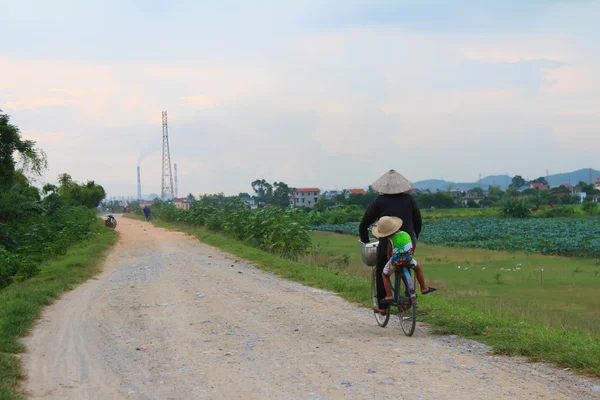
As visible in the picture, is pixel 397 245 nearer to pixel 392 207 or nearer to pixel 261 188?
pixel 392 207

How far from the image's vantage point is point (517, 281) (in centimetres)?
2266

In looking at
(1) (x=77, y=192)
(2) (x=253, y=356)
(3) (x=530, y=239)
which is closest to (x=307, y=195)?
(1) (x=77, y=192)

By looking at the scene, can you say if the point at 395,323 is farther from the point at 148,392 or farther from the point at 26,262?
the point at 26,262

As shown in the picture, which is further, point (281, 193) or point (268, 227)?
point (281, 193)

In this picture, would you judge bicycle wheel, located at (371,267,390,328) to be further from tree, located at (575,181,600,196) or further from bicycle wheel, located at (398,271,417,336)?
tree, located at (575,181,600,196)

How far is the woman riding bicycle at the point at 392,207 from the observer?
732cm

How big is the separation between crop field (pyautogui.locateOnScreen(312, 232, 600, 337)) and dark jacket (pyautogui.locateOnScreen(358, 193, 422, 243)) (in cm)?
343

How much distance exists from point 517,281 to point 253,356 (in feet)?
61.4

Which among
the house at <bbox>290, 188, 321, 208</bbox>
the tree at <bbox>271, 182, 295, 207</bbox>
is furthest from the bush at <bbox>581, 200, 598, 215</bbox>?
the house at <bbox>290, 188, 321, 208</bbox>

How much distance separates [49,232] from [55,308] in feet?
55.8

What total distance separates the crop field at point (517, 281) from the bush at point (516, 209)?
3866 centimetres

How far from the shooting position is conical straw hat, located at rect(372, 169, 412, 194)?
24.0 feet

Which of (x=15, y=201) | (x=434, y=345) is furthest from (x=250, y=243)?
(x=434, y=345)

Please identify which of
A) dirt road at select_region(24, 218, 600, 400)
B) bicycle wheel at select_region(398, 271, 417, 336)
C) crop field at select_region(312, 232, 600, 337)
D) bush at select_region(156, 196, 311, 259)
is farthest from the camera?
bush at select_region(156, 196, 311, 259)
